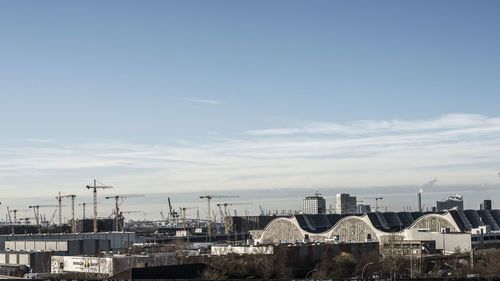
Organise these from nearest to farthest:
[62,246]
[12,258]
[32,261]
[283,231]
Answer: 1. [32,261]
2. [12,258]
3. [62,246]
4. [283,231]

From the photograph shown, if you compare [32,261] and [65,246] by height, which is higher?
[65,246]

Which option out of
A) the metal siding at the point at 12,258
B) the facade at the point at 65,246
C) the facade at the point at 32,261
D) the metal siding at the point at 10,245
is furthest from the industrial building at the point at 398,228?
the metal siding at the point at 12,258

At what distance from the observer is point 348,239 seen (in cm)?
15800

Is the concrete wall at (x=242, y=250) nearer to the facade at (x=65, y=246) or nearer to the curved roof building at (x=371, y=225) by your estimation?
the facade at (x=65, y=246)

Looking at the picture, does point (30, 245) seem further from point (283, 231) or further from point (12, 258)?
point (283, 231)

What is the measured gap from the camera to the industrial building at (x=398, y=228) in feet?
447

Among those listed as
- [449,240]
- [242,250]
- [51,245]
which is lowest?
[449,240]

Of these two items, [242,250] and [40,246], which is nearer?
[242,250]

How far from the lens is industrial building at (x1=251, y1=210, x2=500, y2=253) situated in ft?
447

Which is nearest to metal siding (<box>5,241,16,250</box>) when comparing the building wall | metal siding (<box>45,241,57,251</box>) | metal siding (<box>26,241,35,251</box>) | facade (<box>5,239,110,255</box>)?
facade (<box>5,239,110,255</box>)

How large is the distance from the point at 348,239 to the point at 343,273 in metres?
56.6

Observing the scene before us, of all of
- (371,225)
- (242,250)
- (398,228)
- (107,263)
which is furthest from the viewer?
(398,228)

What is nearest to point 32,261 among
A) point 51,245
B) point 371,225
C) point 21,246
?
point 51,245

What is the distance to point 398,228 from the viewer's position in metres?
174
